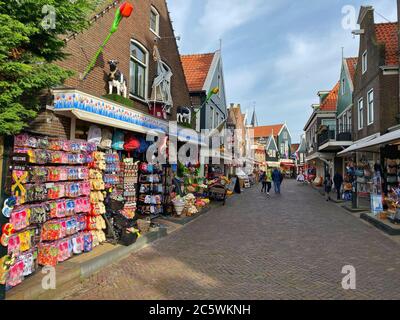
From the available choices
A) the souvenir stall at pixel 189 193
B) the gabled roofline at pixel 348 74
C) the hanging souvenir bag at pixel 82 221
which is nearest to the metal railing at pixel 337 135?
the gabled roofline at pixel 348 74

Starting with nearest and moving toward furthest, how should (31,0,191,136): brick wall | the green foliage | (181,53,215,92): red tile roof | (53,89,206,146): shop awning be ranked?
the green foliage, (53,89,206,146): shop awning, (31,0,191,136): brick wall, (181,53,215,92): red tile roof

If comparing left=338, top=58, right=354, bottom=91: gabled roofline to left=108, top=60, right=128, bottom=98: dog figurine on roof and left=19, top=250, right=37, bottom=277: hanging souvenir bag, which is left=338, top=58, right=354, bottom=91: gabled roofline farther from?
left=19, top=250, right=37, bottom=277: hanging souvenir bag

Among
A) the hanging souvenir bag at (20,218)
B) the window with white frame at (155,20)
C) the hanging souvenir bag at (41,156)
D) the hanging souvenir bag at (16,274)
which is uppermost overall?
the window with white frame at (155,20)

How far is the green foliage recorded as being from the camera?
150 inches

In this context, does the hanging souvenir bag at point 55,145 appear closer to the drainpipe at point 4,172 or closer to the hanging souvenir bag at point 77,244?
the drainpipe at point 4,172

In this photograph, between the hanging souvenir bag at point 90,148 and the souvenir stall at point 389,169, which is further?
the souvenir stall at point 389,169

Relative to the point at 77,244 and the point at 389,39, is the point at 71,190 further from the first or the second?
the point at 389,39

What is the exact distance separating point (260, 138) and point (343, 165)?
42.8 metres

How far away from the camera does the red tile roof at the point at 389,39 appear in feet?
52.2

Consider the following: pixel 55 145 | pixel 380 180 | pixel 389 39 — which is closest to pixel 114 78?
pixel 55 145

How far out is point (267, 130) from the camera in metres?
71.3

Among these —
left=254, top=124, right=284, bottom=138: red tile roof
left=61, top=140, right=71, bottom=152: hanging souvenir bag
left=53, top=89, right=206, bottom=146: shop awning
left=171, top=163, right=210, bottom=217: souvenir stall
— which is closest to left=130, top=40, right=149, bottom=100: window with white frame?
left=53, top=89, right=206, bottom=146: shop awning

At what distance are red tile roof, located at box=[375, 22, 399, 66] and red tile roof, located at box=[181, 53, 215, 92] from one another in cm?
981

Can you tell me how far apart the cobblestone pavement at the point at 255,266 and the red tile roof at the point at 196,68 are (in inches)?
468
